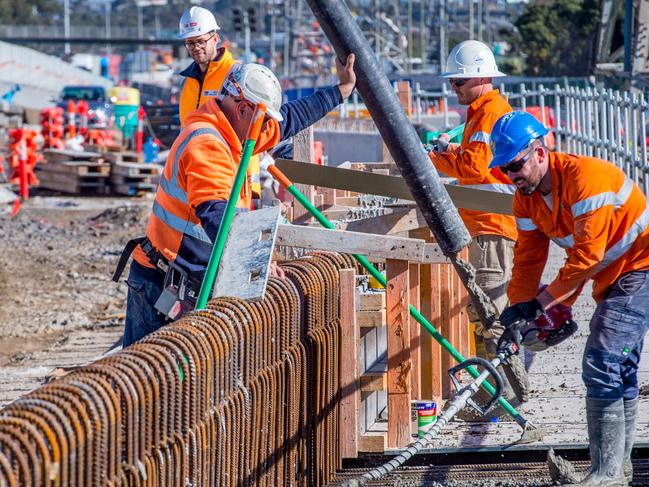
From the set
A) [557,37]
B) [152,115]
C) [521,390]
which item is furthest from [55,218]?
[557,37]

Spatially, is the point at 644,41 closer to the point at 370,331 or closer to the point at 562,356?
the point at 562,356

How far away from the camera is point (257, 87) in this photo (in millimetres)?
5496

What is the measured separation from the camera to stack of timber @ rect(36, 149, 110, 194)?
2597cm

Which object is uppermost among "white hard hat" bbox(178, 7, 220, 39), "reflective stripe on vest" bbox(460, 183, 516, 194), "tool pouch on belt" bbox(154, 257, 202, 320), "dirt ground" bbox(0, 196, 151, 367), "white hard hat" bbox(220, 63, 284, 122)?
"white hard hat" bbox(178, 7, 220, 39)

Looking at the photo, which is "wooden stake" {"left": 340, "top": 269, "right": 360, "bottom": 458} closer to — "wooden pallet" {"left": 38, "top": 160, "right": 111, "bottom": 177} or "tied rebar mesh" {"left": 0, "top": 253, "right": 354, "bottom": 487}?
"tied rebar mesh" {"left": 0, "top": 253, "right": 354, "bottom": 487}

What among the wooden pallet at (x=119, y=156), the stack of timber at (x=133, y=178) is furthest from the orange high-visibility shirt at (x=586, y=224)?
the wooden pallet at (x=119, y=156)

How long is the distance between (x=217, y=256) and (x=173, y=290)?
0.84m

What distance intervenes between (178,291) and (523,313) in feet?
5.50

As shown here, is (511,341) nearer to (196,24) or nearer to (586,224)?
(586,224)

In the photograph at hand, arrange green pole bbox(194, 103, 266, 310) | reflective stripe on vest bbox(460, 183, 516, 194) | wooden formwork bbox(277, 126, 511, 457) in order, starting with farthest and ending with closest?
reflective stripe on vest bbox(460, 183, 516, 194)
wooden formwork bbox(277, 126, 511, 457)
green pole bbox(194, 103, 266, 310)

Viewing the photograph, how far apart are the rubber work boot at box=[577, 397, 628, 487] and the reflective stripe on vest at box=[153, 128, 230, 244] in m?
2.06

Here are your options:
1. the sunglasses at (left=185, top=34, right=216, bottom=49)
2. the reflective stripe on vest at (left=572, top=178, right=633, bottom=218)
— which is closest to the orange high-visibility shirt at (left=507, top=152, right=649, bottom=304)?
the reflective stripe on vest at (left=572, top=178, right=633, bottom=218)

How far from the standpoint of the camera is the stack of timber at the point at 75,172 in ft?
85.2

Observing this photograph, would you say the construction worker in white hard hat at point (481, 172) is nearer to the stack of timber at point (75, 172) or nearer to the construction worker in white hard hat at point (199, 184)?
the construction worker in white hard hat at point (199, 184)
